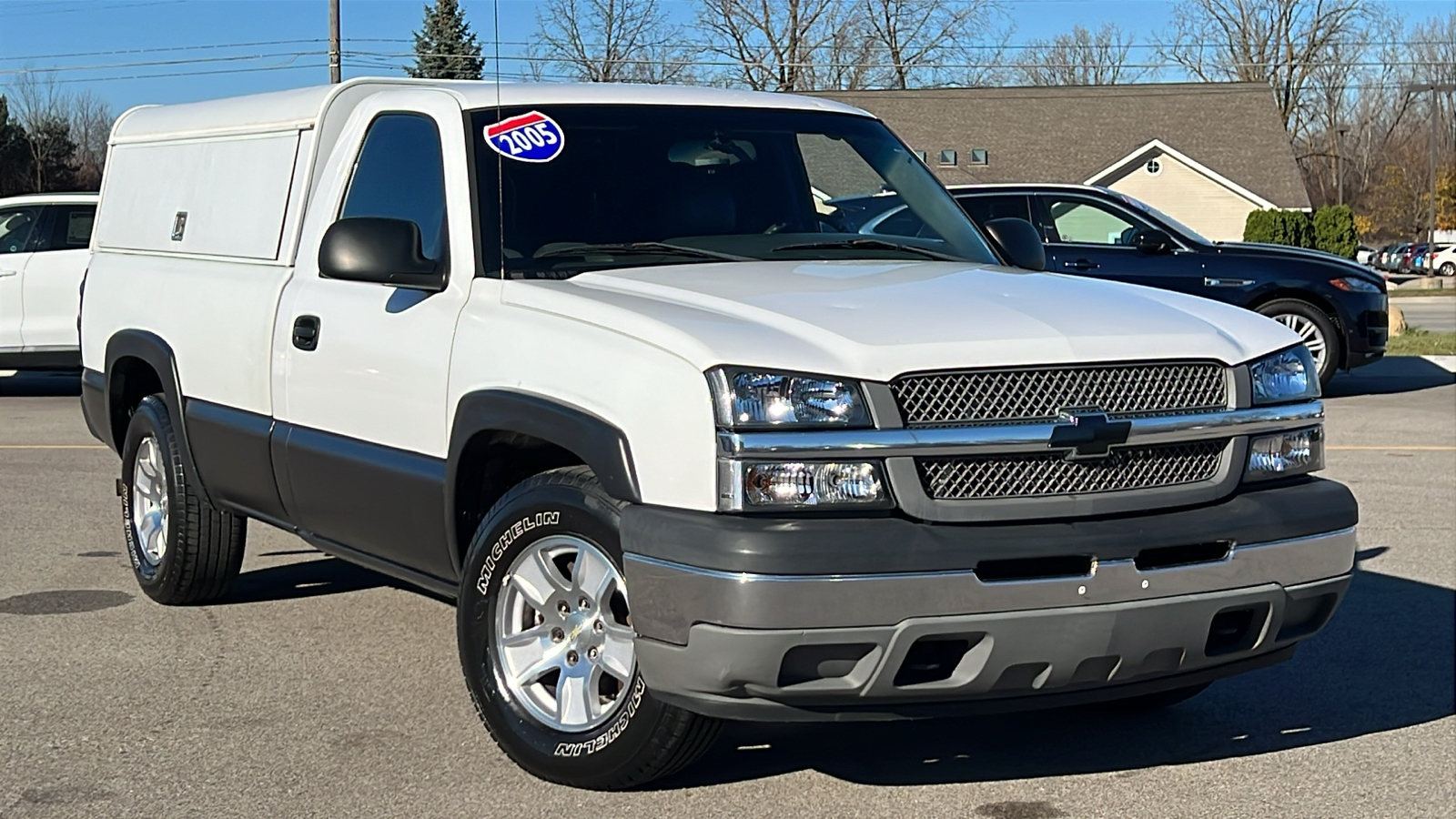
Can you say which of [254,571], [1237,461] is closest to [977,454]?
[1237,461]

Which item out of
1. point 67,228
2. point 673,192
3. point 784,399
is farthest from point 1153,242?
point 784,399

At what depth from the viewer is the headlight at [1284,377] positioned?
4.54m

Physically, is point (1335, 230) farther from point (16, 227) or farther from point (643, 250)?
point (643, 250)

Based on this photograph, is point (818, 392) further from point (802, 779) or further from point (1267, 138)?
point (1267, 138)

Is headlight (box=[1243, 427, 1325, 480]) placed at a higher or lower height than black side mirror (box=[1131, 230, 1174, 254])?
lower

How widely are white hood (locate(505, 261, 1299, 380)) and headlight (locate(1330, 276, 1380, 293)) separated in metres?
10.3

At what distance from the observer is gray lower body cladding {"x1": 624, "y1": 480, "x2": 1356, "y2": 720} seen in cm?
392

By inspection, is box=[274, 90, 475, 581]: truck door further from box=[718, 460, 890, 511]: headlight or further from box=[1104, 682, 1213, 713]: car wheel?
box=[1104, 682, 1213, 713]: car wheel

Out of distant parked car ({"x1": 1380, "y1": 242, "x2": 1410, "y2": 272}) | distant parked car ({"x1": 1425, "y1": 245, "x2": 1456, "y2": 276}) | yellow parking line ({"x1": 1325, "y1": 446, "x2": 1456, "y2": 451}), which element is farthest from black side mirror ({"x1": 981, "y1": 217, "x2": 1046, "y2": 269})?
Result: distant parked car ({"x1": 1380, "y1": 242, "x2": 1410, "y2": 272})

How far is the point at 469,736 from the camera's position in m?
5.14

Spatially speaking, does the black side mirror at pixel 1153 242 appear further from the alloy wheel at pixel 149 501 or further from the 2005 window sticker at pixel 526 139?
the 2005 window sticker at pixel 526 139

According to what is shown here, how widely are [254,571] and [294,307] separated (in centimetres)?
236

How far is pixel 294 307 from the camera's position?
5.81 metres

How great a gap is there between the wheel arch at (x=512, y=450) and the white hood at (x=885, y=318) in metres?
0.25
